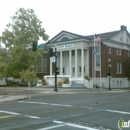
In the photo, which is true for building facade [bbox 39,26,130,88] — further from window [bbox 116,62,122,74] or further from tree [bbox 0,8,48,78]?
tree [bbox 0,8,48,78]

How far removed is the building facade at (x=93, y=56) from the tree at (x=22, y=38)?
178 inches

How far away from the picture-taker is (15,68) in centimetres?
4372

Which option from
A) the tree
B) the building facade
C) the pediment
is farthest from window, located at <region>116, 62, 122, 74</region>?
the tree

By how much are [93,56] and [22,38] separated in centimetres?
1374

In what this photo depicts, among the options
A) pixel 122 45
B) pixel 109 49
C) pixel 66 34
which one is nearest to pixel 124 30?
pixel 122 45

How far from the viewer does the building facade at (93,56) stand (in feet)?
147

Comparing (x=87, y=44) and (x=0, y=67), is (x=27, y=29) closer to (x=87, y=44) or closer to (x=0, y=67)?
(x=0, y=67)

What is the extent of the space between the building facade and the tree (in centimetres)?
452

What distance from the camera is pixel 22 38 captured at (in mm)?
41906

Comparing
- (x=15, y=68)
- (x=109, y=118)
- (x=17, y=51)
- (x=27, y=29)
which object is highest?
(x=27, y=29)

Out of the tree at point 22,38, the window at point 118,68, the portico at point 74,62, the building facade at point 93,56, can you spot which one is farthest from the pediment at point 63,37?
the window at point 118,68

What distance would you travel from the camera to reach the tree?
41500mm

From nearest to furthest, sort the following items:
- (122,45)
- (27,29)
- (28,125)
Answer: (28,125) → (27,29) → (122,45)

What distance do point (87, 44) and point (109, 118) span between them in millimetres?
36413
